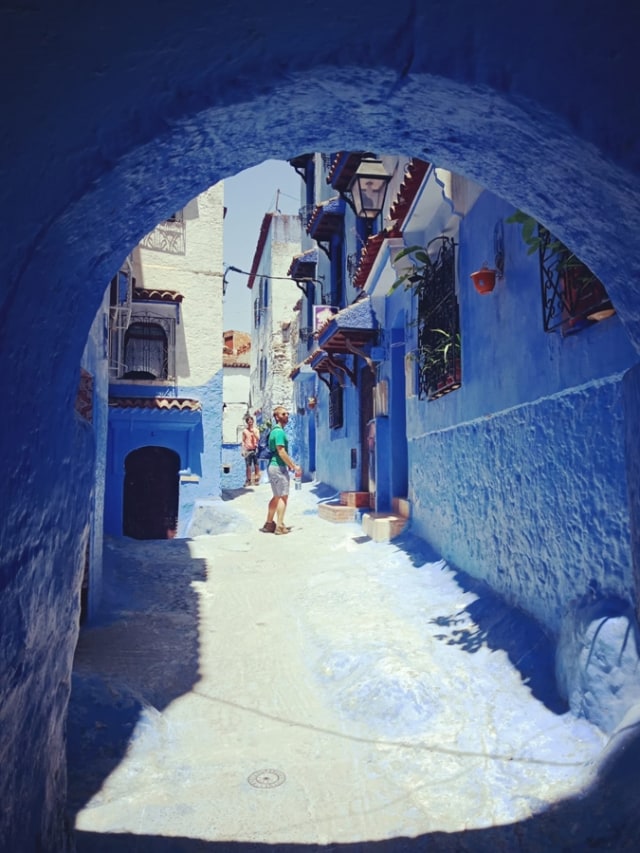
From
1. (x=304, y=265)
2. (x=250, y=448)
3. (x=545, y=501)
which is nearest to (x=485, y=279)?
(x=545, y=501)

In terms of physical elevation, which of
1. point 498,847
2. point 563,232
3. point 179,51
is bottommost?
point 498,847

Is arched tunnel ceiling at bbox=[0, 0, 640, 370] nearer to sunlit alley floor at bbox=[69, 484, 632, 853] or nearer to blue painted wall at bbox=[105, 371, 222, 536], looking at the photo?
sunlit alley floor at bbox=[69, 484, 632, 853]

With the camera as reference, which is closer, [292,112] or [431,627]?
[292,112]

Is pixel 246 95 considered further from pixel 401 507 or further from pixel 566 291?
pixel 401 507

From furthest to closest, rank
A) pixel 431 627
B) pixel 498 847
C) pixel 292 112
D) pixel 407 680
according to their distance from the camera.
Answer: pixel 431 627 → pixel 407 680 → pixel 498 847 → pixel 292 112

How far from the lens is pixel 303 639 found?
5961mm

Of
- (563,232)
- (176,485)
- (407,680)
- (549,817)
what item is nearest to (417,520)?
(407,680)

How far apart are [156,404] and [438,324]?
861 centimetres

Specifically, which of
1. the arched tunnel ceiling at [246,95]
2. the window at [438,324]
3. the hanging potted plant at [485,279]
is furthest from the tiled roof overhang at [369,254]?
the arched tunnel ceiling at [246,95]

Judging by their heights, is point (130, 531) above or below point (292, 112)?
below

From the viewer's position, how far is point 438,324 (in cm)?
800

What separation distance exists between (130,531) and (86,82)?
16423 mm

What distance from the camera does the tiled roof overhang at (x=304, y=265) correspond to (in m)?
18.8

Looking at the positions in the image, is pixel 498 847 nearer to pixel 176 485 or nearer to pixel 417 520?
pixel 417 520
